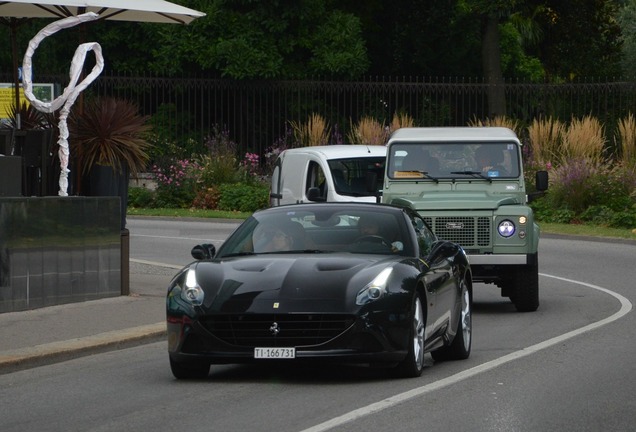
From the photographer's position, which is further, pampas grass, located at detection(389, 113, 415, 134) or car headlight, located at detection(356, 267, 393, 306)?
pampas grass, located at detection(389, 113, 415, 134)

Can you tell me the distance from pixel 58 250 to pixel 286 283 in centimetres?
609

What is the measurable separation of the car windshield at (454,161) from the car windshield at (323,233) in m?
6.44

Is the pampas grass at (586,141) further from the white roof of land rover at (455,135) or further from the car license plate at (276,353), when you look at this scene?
the car license plate at (276,353)

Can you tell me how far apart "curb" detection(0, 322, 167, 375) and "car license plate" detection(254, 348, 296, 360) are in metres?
2.48

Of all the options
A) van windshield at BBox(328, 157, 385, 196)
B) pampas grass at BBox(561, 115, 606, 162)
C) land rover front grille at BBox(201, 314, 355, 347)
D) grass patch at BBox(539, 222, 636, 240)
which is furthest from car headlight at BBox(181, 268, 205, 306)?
pampas grass at BBox(561, 115, 606, 162)

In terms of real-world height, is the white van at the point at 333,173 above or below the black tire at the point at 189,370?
above

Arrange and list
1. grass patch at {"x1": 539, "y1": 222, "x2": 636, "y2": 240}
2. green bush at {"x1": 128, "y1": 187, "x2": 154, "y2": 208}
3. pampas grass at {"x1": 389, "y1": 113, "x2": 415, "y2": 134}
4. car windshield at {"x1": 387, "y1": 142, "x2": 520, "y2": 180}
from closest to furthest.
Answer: car windshield at {"x1": 387, "y1": 142, "x2": 520, "y2": 180}
grass patch at {"x1": 539, "y1": 222, "x2": 636, "y2": 240}
pampas grass at {"x1": 389, "y1": 113, "x2": 415, "y2": 134}
green bush at {"x1": 128, "y1": 187, "x2": 154, "y2": 208}

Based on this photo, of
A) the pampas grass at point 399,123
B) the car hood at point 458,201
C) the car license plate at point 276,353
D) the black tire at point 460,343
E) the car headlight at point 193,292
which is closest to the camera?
the car license plate at point 276,353

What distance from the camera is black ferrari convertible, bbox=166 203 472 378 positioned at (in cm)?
1105

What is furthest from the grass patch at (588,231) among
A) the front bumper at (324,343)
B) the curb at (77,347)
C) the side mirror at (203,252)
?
the front bumper at (324,343)

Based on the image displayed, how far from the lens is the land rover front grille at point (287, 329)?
11.1 meters

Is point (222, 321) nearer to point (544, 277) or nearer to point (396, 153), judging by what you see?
point (396, 153)

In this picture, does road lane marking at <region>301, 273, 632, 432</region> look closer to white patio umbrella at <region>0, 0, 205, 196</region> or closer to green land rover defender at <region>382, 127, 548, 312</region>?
green land rover defender at <region>382, 127, 548, 312</region>

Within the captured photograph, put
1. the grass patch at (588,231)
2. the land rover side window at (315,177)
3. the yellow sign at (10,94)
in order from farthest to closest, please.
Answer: the yellow sign at (10,94), the grass patch at (588,231), the land rover side window at (315,177)
